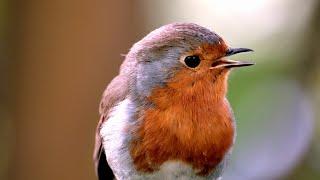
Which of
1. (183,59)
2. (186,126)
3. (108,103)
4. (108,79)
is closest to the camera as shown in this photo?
(186,126)

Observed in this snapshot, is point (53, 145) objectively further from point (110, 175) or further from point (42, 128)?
point (110, 175)

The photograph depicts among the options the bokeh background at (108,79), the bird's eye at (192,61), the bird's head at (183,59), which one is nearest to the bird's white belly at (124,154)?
the bird's head at (183,59)

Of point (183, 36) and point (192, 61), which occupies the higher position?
point (183, 36)

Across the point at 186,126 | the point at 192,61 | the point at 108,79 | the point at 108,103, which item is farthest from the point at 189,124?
the point at 108,79

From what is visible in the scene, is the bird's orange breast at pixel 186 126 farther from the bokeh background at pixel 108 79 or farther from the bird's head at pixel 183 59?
the bokeh background at pixel 108 79

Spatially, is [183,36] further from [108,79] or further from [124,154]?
[108,79]

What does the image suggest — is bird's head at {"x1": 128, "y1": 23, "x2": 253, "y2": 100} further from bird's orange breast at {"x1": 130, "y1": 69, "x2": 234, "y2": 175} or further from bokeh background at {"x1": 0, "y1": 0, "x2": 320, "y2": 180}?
bokeh background at {"x1": 0, "y1": 0, "x2": 320, "y2": 180}

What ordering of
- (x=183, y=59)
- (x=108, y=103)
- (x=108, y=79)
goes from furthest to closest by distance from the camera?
Answer: (x=108, y=79) < (x=108, y=103) < (x=183, y=59)

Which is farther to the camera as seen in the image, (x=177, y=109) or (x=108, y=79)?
(x=108, y=79)
